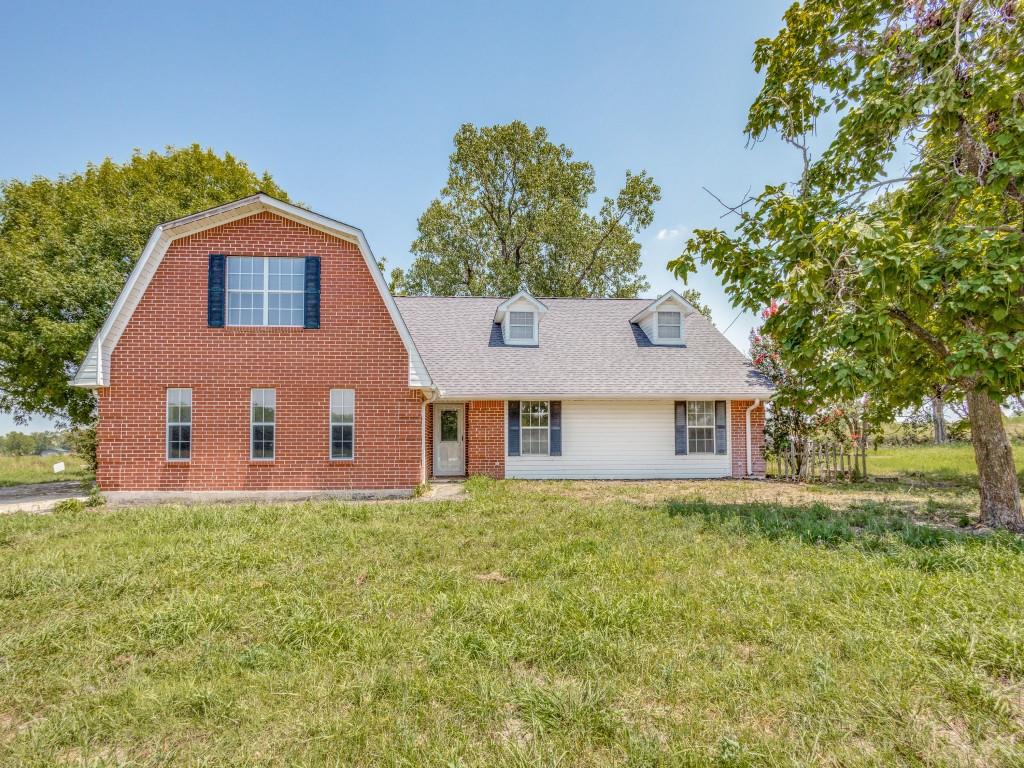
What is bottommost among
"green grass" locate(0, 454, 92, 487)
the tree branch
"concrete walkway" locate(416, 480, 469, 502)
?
"green grass" locate(0, 454, 92, 487)

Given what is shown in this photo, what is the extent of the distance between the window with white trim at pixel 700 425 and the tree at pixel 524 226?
12448 millimetres

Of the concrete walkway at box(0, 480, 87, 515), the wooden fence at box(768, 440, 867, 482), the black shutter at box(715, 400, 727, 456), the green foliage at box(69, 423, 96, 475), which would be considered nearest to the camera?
the concrete walkway at box(0, 480, 87, 515)

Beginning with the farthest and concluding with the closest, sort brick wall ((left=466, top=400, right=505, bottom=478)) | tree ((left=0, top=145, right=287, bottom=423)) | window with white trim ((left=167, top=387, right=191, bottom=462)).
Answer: brick wall ((left=466, top=400, right=505, bottom=478)) → tree ((left=0, top=145, right=287, bottom=423)) → window with white trim ((left=167, top=387, right=191, bottom=462))

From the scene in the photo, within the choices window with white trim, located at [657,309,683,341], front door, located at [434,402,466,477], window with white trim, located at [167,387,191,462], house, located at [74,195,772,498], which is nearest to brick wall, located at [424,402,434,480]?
front door, located at [434,402,466,477]

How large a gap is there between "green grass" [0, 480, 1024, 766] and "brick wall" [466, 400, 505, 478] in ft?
24.9

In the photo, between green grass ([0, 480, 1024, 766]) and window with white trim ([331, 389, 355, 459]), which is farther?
window with white trim ([331, 389, 355, 459])

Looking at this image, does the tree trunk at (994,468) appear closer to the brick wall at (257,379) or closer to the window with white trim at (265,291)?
the brick wall at (257,379)

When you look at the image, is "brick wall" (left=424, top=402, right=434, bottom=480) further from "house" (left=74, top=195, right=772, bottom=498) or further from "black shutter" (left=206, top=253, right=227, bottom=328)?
"black shutter" (left=206, top=253, right=227, bottom=328)

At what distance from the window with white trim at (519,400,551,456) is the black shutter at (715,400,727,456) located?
16.9ft

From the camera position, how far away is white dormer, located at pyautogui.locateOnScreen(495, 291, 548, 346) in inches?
629

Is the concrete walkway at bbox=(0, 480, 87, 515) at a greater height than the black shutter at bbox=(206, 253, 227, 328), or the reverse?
the black shutter at bbox=(206, 253, 227, 328)

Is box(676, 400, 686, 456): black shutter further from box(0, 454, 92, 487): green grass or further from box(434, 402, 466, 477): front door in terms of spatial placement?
box(0, 454, 92, 487): green grass

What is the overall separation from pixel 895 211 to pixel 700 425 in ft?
26.7

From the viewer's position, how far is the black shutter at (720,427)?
14.9 meters
